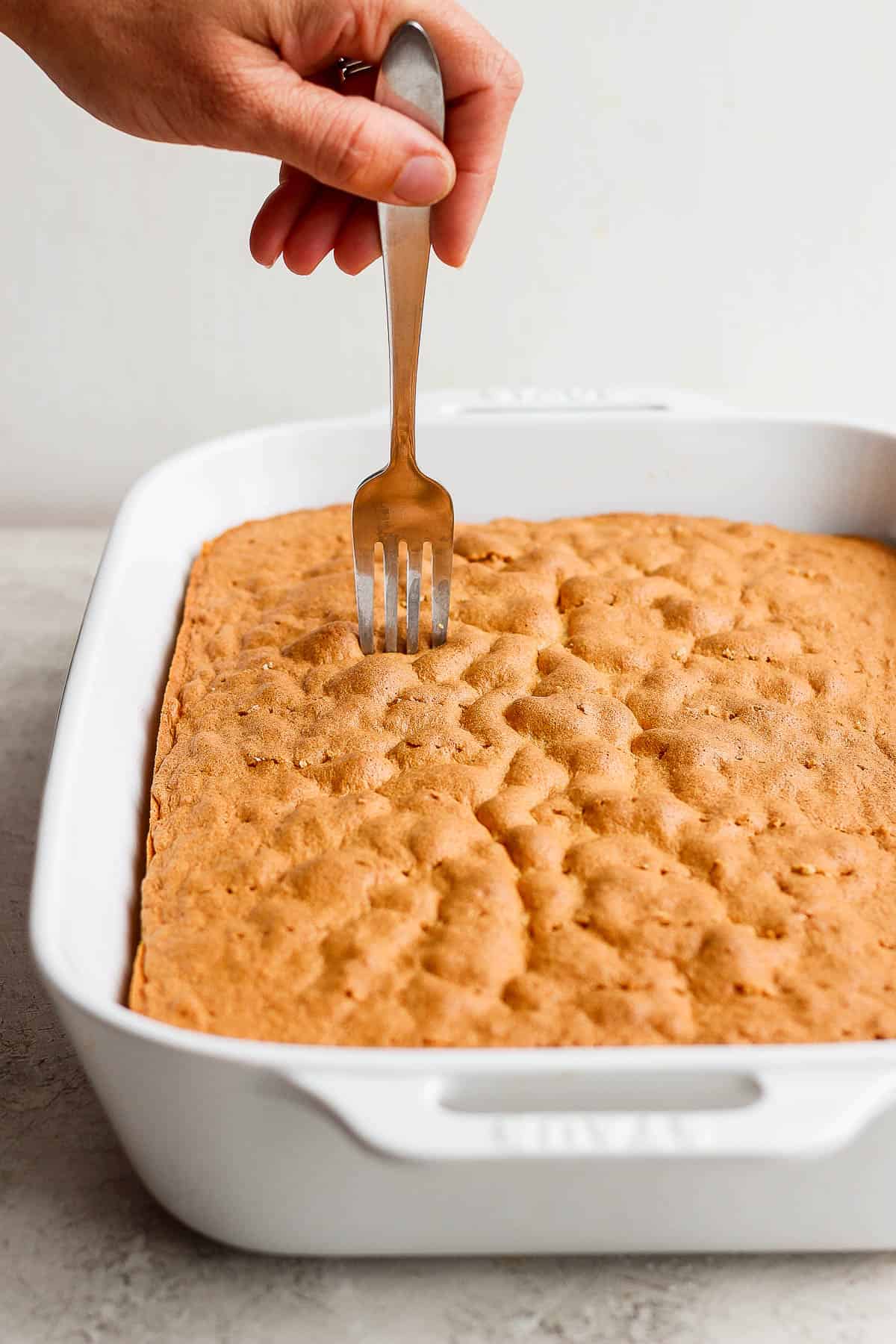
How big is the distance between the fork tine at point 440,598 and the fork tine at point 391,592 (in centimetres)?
5

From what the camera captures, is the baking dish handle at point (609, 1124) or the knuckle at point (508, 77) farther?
the knuckle at point (508, 77)

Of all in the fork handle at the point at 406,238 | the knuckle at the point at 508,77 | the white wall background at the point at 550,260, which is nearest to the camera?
the fork handle at the point at 406,238

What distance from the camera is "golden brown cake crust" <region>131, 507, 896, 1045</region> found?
113cm

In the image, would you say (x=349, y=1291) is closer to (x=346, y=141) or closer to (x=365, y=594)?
(x=365, y=594)

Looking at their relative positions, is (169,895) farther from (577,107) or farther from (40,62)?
(577,107)

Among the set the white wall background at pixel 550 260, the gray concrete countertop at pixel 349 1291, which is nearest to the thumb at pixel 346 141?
the gray concrete countertop at pixel 349 1291

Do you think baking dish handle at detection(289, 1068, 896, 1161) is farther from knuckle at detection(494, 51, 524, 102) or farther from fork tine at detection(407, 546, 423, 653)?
knuckle at detection(494, 51, 524, 102)

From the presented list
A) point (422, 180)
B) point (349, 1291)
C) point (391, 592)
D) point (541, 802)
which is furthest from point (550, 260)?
point (349, 1291)

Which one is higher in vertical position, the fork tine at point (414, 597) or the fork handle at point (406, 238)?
the fork handle at point (406, 238)

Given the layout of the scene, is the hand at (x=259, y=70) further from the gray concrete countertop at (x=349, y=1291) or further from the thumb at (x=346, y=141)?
the gray concrete countertop at (x=349, y=1291)

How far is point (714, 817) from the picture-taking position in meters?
1.34

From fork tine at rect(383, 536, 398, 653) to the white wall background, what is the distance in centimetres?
102

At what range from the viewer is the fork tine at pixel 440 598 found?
1623mm

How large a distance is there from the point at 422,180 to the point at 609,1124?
0.86 m
